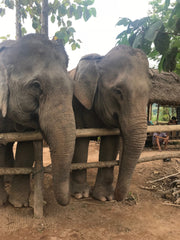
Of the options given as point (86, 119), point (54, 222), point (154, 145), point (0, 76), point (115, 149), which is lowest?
point (154, 145)

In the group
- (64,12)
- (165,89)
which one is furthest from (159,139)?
(64,12)

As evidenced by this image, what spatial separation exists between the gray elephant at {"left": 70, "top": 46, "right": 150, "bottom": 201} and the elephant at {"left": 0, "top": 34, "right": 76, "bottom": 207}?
675mm

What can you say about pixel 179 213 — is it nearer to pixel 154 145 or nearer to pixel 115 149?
pixel 115 149

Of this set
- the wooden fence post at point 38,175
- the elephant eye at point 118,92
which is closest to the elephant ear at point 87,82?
the elephant eye at point 118,92

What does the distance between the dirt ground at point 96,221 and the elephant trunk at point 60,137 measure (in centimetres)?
52

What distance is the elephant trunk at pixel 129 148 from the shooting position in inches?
91.7

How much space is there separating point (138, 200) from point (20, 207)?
1.62 metres

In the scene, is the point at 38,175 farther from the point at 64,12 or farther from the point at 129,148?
the point at 64,12

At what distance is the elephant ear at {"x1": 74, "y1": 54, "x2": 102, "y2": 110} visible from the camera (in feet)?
9.40

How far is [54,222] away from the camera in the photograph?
2309 mm

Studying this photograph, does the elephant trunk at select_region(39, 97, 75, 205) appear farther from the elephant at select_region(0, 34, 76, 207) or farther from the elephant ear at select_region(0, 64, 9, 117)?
the elephant ear at select_region(0, 64, 9, 117)

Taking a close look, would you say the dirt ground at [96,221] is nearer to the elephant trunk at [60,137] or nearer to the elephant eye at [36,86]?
the elephant trunk at [60,137]

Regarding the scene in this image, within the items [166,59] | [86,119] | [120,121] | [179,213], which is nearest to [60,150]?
[120,121]

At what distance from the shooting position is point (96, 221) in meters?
2.42
